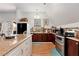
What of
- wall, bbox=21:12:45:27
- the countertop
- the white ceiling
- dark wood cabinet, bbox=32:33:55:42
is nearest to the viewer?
the countertop

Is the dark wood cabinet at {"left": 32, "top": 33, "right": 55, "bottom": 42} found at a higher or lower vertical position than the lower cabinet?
lower

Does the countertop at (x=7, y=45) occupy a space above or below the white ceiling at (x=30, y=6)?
below

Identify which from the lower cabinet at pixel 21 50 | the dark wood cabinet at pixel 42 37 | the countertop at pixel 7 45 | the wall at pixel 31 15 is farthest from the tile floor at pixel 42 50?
the wall at pixel 31 15

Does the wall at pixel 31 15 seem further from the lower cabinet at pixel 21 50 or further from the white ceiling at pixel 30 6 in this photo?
the lower cabinet at pixel 21 50

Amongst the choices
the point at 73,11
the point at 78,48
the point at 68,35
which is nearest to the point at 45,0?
the point at 78,48

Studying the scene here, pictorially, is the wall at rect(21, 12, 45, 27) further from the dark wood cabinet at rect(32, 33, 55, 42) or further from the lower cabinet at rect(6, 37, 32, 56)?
the lower cabinet at rect(6, 37, 32, 56)

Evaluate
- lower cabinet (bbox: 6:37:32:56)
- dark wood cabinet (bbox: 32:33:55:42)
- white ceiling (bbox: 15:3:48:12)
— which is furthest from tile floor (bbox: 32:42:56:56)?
white ceiling (bbox: 15:3:48:12)

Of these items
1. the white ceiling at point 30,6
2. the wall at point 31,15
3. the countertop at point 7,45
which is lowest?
the countertop at point 7,45

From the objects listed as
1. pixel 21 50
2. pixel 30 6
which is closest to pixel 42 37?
pixel 30 6

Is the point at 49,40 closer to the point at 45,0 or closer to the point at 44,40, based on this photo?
the point at 44,40

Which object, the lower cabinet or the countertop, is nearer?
the countertop

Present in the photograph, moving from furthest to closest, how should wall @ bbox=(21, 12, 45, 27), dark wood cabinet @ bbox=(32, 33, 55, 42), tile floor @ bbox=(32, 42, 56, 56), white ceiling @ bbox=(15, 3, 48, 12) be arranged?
wall @ bbox=(21, 12, 45, 27) → dark wood cabinet @ bbox=(32, 33, 55, 42) → white ceiling @ bbox=(15, 3, 48, 12) → tile floor @ bbox=(32, 42, 56, 56)

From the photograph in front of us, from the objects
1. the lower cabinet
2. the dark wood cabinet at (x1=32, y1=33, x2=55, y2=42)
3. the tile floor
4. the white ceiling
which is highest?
the white ceiling

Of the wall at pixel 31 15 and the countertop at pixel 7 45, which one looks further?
the wall at pixel 31 15
